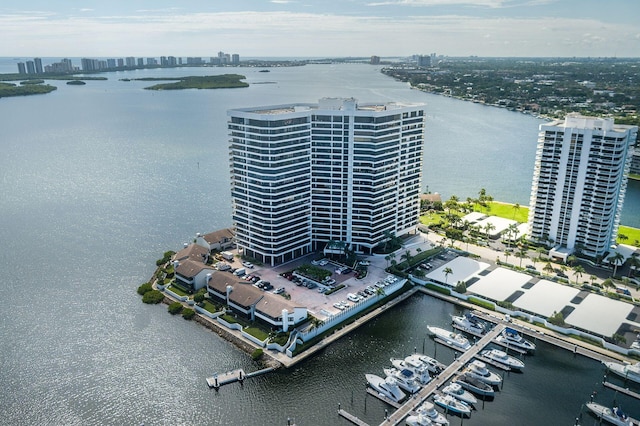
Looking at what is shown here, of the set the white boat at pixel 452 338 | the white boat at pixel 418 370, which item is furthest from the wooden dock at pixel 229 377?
the white boat at pixel 452 338

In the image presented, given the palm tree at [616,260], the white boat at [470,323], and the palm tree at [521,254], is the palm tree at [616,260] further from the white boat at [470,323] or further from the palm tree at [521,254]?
the white boat at [470,323]

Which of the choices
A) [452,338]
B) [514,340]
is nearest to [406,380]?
[452,338]

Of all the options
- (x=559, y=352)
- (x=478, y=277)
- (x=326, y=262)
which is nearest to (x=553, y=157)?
(x=478, y=277)

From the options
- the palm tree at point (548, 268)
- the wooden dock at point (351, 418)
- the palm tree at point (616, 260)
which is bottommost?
the wooden dock at point (351, 418)

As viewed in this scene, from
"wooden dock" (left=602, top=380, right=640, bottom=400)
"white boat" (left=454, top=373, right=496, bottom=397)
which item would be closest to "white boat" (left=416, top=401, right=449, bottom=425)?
"white boat" (left=454, top=373, right=496, bottom=397)

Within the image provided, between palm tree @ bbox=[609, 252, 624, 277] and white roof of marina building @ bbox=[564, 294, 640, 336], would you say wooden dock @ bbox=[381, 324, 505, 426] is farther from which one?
palm tree @ bbox=[609, 252, 624, 277]

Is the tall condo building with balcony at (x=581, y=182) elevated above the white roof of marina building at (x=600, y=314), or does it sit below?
above

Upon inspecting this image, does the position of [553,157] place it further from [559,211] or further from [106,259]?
[106,259]

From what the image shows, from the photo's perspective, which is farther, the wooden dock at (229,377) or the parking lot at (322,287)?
the parking lot at (322,287)

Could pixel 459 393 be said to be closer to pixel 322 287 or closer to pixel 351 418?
pixel 351 418
